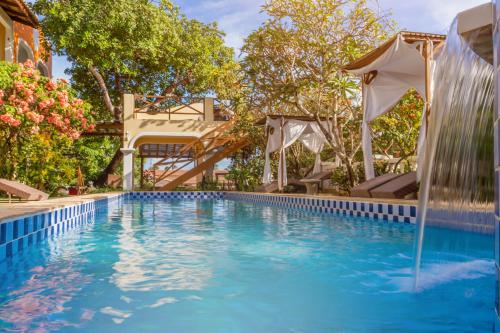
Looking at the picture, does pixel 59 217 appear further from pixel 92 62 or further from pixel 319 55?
pixel 92 62

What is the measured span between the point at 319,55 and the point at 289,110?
5128 mm

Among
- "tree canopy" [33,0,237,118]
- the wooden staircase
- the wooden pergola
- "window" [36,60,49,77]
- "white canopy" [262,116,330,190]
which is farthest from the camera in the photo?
the wooden staircase

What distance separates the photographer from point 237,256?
4582mm

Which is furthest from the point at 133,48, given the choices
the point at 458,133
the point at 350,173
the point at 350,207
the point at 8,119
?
the point at 458,133

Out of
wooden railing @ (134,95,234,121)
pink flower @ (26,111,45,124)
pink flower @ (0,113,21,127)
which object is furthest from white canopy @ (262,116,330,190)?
pink flower @ (0,113,21,127)

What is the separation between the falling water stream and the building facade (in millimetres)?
10926

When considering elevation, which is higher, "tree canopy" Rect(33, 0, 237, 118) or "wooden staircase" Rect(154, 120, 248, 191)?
"tree canopy" Rect(33, 0, 237, 118)

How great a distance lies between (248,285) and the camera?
11.1 ft

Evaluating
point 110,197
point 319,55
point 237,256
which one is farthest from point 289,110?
point 237,256

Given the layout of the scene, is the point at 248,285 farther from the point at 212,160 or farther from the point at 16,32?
the point at 212,160

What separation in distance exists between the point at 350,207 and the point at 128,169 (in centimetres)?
1358

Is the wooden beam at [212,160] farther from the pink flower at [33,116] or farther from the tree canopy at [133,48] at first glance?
the pink flower at [33,116]

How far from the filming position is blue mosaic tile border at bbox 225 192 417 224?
693 cm

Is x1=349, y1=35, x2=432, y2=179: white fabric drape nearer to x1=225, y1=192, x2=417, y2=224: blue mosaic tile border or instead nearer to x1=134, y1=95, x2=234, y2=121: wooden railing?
x1=225, y1=192, x2=417, y2=224: blue mosaic tile border
